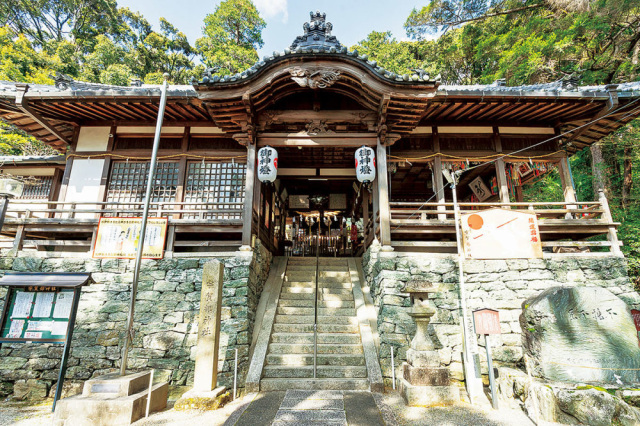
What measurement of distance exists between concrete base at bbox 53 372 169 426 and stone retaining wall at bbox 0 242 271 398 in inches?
81.5

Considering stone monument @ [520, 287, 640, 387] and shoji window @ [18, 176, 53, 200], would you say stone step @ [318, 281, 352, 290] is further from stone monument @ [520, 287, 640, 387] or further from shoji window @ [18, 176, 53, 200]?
shoji window @ [18, 176, 53, 200]

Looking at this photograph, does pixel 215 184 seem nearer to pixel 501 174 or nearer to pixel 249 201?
pixel 249 201

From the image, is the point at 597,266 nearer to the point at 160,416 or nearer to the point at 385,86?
the point at 385,86

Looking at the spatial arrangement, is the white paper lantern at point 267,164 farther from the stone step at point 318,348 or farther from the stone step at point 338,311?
the stone step at point 318,348

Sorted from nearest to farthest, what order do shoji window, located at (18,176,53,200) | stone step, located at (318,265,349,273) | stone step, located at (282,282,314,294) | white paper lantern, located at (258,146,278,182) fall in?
1. white paper lantern, located at (258,146,278,182)
2. stone step, located at (282,282,314,294)
3. stone step, located at (318,265,349,273)
4. shoji window, located at (18,176,53,200)

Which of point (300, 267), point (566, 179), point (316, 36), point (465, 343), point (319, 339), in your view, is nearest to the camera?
point (465, 343)

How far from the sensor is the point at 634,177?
12.1m

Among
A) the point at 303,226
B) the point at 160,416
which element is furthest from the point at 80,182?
the point at 303,226

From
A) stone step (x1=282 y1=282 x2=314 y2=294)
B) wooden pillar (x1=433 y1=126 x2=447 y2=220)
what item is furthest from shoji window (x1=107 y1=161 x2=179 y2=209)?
wooden pillar (x1=433 y1=126 x2=447 y2=220)

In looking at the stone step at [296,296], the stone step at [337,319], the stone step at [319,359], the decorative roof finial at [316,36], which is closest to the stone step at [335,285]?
the stone step at [296,296]

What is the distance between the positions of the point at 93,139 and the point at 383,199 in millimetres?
9552

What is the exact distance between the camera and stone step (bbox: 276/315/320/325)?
773cm

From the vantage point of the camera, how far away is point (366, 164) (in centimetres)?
834

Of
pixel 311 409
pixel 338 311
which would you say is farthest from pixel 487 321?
pixel 338 311
